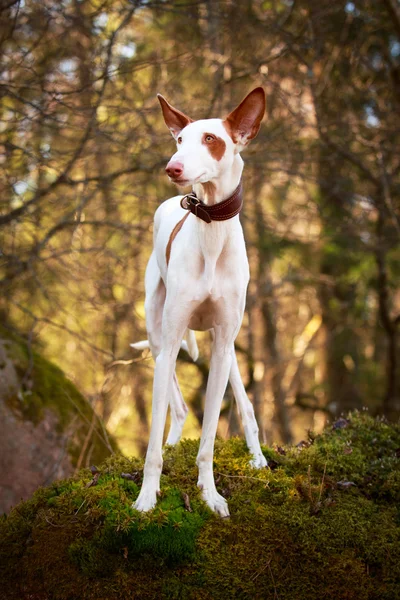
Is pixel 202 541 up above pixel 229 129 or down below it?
below

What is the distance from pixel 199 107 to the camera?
26.0 ft

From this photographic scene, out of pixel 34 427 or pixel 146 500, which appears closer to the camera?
pixel 146 500

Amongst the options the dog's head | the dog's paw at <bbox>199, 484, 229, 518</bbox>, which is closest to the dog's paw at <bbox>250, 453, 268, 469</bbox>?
the dog's paw at <bbox>199, 484, 229, 518</bbox>

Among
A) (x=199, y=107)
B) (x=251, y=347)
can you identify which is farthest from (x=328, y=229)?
(x=199, y=107)

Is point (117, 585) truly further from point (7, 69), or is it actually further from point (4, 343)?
point (7, 69)

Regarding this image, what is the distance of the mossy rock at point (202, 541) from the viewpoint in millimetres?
3561

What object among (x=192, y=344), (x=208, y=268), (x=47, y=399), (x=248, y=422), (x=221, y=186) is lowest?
(x=47, y=399)

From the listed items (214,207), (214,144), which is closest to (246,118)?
(214,144)

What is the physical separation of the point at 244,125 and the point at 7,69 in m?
3.34

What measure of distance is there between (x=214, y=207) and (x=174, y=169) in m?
0.57

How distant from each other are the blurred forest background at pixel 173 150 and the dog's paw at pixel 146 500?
5.67ft

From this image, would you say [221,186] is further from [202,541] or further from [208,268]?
[202,541]

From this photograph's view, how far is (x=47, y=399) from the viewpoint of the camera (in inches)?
254

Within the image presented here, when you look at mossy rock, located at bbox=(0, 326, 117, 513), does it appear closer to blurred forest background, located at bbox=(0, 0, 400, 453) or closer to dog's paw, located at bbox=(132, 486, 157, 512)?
blurred forest background, located at bbox=(0, 0, 400, 453)
